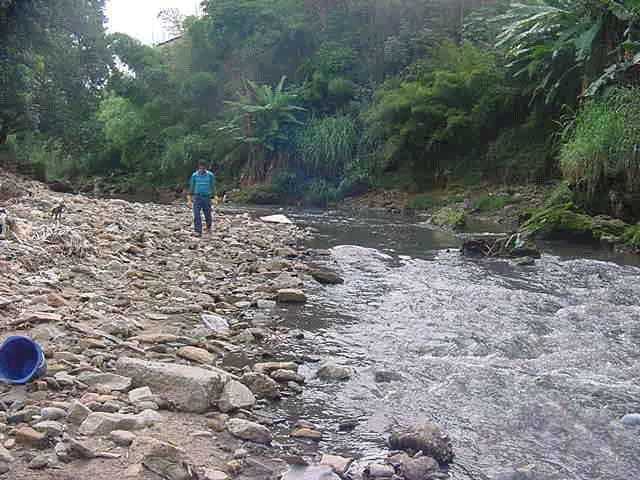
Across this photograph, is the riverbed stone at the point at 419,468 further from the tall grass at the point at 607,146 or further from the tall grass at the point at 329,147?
the tall grass at the point at 329,147

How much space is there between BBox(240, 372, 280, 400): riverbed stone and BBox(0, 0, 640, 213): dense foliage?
963 centimetres

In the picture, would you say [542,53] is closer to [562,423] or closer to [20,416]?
[562,423]

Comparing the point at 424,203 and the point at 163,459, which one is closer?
the point at 163,459

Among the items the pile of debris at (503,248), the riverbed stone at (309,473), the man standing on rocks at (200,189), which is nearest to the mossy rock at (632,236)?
the pile of debris at (503,248)

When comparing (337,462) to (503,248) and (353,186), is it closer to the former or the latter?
(503,248)

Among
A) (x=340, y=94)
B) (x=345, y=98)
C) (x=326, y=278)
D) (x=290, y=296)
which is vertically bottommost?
(x=326, y=278)

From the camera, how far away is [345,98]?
93.1 feet

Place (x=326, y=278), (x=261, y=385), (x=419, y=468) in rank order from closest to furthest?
(x=419, y=468), (x=261, y=385), (x=326, y=278)

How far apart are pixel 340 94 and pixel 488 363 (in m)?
24.4

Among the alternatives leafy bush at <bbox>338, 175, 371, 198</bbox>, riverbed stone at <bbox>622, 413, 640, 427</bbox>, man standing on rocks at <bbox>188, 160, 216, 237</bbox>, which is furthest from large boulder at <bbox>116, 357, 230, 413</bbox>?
leafy bush at <bbox>338, 175, 371, 198</bbox>

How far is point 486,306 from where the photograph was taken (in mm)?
6969

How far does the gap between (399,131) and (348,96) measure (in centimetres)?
520

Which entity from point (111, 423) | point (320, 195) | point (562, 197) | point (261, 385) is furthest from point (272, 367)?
point (320, 195)

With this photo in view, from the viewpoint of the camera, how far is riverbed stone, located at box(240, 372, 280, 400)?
4.08 metres
